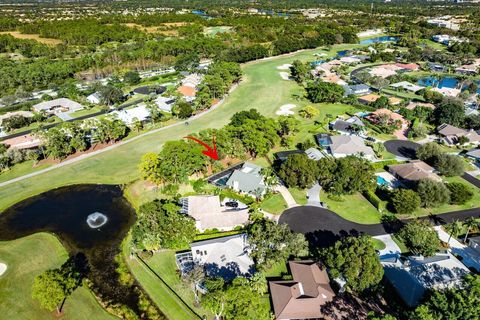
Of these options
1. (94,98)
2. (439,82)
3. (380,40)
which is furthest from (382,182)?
(380,40)

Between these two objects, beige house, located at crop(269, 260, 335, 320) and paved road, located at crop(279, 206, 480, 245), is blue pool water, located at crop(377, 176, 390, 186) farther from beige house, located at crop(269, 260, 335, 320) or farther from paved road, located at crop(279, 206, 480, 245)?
beige house, located at crop(269, 260, 335, 320)

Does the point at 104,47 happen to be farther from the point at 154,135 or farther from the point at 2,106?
the point at 154,135

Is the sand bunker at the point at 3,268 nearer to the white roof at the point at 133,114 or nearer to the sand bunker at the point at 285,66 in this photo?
the white roof at the point at 133,114

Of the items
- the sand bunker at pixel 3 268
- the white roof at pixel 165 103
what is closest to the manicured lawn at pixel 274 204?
the sand bunker at pixel 3 268

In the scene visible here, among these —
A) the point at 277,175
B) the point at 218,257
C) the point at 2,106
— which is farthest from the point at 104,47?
the point at 218,257

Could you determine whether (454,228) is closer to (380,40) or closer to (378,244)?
(378,244)

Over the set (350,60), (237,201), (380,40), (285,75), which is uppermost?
(380,40)
